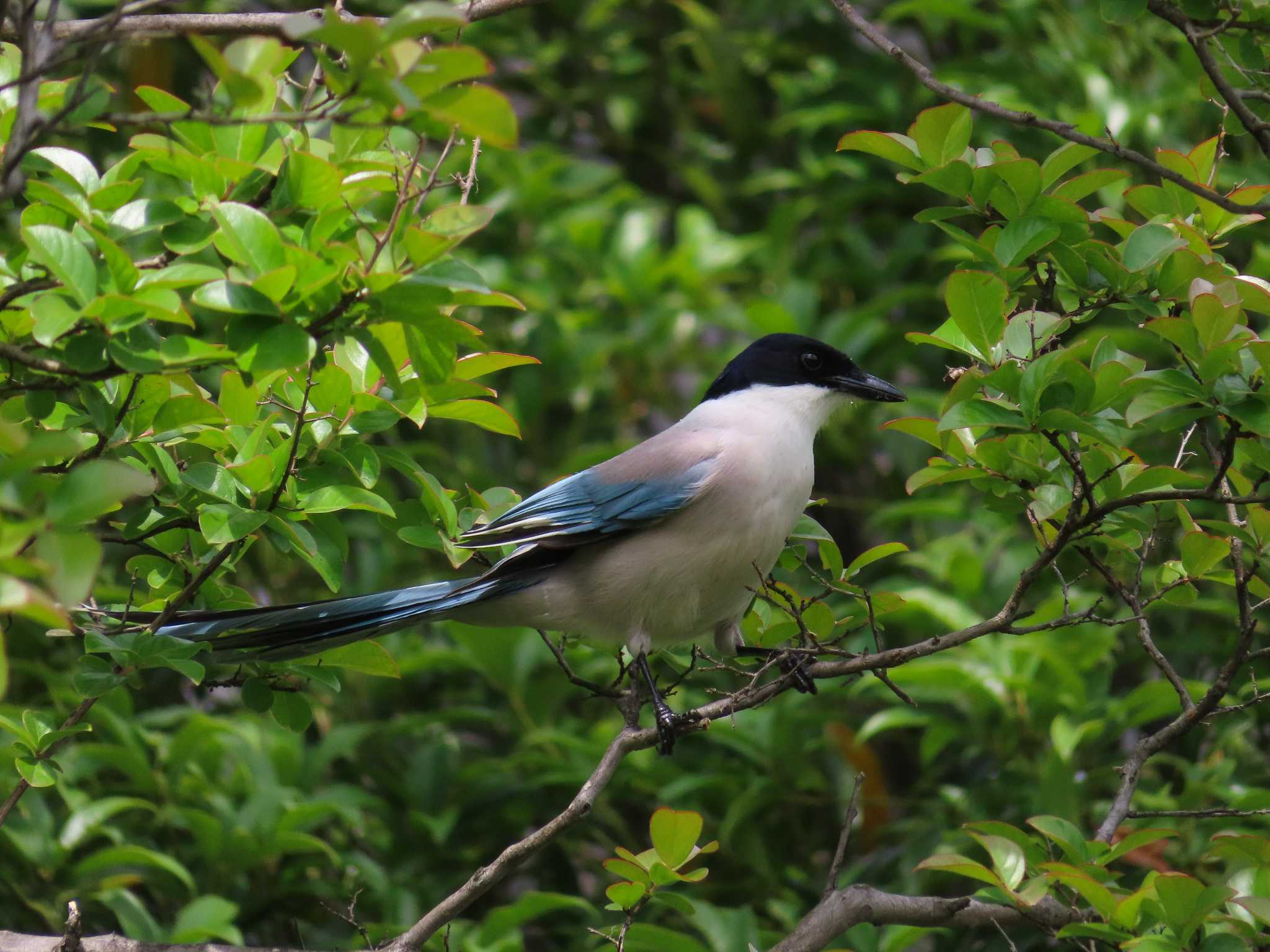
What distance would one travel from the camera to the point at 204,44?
1759 mm

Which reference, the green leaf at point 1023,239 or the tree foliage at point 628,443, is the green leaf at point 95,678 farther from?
the green leaf at point 1023,239

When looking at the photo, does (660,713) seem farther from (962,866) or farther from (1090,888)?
(1090,888)

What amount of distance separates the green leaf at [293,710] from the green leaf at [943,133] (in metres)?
1.61

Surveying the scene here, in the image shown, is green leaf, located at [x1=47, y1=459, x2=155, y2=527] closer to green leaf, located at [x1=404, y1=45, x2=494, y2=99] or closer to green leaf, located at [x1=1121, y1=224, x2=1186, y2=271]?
green leaf, located at [x1=404, y1=45, x2=494, y2=99]

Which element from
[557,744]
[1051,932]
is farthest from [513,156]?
[1051,932]

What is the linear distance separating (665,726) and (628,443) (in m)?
2.30

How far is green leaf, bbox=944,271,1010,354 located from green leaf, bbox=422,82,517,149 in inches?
37.7

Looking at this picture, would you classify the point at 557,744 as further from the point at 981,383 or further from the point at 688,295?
the point at 981,383

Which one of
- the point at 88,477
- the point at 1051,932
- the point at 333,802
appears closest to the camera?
the point at 88,477

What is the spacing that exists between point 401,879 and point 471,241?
9.11 ft

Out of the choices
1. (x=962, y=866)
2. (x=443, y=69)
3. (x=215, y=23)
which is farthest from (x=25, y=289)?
(x=962, y=866)

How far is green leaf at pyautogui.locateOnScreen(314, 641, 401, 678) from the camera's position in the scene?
2.70 metres

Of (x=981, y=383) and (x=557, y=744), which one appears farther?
(x=557, y=744)

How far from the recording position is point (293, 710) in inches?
108
